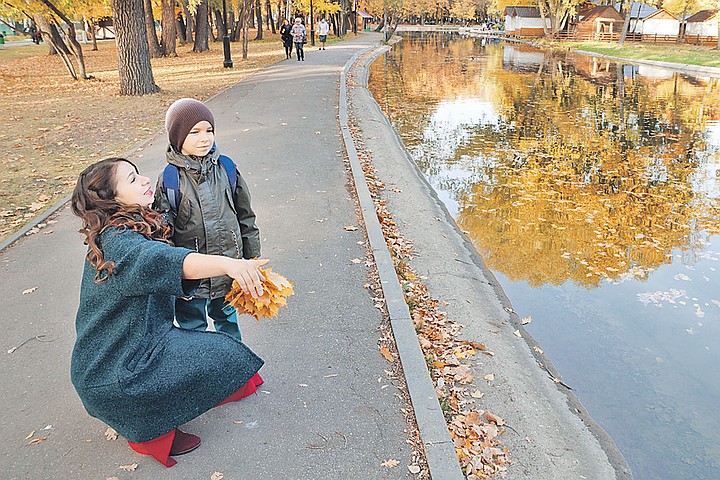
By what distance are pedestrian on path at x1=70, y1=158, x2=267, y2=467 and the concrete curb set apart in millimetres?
1181

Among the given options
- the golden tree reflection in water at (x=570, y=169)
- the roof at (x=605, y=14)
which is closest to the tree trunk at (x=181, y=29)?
the golden tree reflection in water at (x=570, y=169)

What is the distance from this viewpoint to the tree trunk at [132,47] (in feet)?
54.4

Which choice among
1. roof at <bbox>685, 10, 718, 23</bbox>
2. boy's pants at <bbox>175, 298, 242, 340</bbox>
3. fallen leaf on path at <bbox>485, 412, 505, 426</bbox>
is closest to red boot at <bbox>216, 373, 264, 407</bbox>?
boy's pants at <bbox>175, 298, 242, 340</bbox>

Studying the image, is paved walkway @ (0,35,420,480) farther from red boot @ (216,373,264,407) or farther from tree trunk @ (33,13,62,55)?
tree trunk @ (33,13,62,55)

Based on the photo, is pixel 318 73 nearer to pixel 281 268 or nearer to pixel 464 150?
pixel 464 150

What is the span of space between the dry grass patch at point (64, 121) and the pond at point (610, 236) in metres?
6.07

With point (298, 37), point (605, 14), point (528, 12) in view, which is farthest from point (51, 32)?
point (528, 12)

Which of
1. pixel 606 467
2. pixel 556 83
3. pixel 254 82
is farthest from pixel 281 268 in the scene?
pixel 556 83

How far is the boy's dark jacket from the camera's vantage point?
3.54 m

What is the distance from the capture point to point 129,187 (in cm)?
294

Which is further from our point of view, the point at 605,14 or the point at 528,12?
the point at 528,12

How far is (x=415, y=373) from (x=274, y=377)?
3.31 ft

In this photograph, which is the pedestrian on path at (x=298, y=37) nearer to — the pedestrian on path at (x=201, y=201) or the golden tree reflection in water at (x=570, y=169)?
the golden tree reflection in water at (x=570, y=169)

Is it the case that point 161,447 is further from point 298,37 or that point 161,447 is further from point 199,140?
point 298,37
